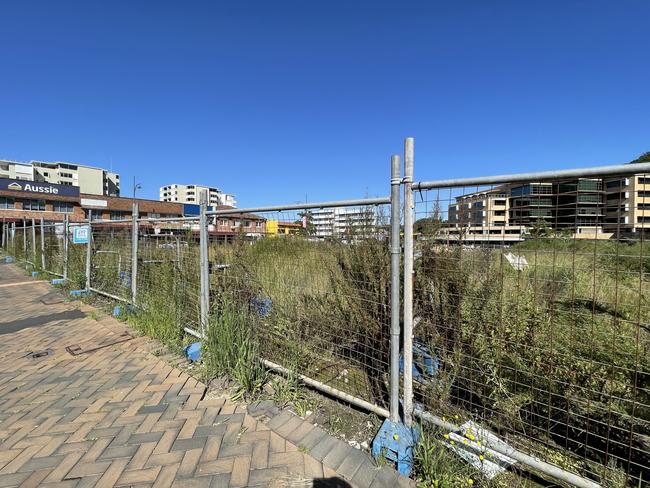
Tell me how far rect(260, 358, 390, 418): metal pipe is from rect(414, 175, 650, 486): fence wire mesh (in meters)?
0.34

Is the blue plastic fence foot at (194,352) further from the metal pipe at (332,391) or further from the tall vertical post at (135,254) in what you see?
the tall vertical post at (135,254)

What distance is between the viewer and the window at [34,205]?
45625 millimetres

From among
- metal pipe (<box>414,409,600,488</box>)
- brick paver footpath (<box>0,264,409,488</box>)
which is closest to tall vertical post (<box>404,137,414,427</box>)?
metal pipe (<box>414,409,600,488</box>)

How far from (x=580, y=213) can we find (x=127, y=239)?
6.68m

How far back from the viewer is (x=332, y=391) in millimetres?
2828

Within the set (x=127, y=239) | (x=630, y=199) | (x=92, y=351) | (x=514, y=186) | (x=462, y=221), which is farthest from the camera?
(x=127, y=239)

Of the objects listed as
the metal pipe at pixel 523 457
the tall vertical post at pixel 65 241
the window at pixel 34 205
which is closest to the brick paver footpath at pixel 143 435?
the metal pipe at pixel 523 457

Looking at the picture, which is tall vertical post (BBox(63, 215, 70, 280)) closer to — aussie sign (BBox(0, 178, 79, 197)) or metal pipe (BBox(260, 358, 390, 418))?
metal pipe (BBox(260, 358, 390, 418))

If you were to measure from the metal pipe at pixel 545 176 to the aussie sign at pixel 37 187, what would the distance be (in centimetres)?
5913

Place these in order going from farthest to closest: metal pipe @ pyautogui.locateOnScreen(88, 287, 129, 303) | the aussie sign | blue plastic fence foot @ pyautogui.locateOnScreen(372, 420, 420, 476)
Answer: the aussie sign < metal pipe @ pyautogui.locateOnScreen(88, 287, 129, 303) < blue plastic fence foot @ pyautogui.locateOnScreen(372, 420, 420, 476)

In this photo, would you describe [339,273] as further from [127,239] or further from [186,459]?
[127,239]

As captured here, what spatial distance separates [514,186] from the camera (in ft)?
6.26

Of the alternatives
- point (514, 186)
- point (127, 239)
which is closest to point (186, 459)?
point (514, 186)

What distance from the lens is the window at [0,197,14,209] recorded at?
143ft
